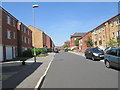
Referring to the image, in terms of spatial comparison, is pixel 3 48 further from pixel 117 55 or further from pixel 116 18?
pixel 116 18

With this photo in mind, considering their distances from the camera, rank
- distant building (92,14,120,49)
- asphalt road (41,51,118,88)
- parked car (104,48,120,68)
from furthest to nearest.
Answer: distant building (92,14,120,49)
parked car (104,48,120,68)
asphalt road (41,51,118,88)

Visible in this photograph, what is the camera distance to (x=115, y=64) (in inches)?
359

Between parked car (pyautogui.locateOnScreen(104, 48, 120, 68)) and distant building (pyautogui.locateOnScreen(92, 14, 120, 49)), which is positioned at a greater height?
distant building (pyautogui.locateOnScreen(92, 14, 120, 49))

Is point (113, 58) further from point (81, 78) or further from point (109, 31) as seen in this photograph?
point (109, 31)

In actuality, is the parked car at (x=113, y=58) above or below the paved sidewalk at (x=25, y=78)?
above

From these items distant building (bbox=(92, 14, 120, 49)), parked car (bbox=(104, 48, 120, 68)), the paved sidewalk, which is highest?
distant building (bbox=(92, 14, 120, 49))

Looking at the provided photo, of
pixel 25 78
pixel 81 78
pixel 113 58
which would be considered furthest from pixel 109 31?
pixel 25 78

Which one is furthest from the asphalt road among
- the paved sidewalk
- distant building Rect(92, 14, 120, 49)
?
distant building Rect(92, 14, 120, 49)

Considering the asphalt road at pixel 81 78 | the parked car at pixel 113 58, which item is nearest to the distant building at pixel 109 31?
the parked car at pixel 113 58

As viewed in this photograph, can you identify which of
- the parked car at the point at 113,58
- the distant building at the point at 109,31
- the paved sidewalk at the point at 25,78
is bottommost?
the paved sidewalk at the point at 25,78

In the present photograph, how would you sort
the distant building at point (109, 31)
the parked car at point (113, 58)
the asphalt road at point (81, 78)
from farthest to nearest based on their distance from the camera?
the distant building at point (109, 31), the parked car at point (113, 58), the asphalt road at point (81, 78)

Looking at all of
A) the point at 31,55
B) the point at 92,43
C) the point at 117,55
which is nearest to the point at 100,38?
the point at 92,43

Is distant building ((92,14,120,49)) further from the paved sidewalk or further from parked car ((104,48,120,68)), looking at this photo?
the paved sidewalk

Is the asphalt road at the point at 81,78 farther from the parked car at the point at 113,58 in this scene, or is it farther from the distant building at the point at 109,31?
the distant building at the point at 109,31
